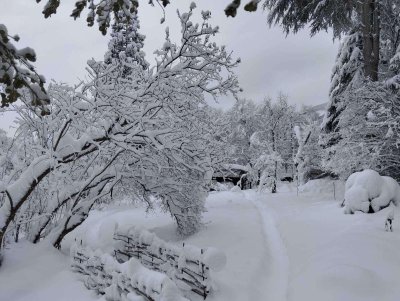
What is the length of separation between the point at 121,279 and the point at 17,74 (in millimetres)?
5788

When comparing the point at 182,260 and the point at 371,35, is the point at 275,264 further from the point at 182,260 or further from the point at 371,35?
the point at 371,35

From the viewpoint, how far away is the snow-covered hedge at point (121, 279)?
6.06 metres

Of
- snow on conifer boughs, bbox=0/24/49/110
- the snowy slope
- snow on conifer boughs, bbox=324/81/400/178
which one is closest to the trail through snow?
the snowy slope

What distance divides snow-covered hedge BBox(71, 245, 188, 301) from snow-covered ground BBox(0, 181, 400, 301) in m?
0.32

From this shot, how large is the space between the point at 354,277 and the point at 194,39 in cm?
634

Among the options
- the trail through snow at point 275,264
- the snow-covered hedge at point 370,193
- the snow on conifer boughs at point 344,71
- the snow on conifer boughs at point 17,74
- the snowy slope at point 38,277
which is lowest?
the snowy slope at point 38,277

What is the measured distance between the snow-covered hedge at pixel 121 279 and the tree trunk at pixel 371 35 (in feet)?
47.3

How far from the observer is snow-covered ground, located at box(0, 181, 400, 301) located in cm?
755

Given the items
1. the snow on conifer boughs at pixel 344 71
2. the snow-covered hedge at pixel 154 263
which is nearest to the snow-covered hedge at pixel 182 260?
the snow-covered hedge at pixel 154 263

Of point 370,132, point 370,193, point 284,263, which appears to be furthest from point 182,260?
point 370,132

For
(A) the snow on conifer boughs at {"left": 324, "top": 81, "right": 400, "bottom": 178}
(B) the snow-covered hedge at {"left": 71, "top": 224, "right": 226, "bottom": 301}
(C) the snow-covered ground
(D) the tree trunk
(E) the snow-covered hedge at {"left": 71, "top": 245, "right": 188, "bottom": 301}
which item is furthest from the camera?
(D) the tree trunk

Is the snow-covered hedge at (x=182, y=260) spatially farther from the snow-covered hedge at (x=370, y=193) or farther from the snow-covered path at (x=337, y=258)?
the snow-covered hedge at (x=370, y=193)

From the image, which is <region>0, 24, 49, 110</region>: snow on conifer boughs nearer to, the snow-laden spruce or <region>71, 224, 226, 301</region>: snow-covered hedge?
<region>71, 224, 226, 301</region>: snow-covered hedge

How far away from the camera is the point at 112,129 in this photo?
9.47 m
